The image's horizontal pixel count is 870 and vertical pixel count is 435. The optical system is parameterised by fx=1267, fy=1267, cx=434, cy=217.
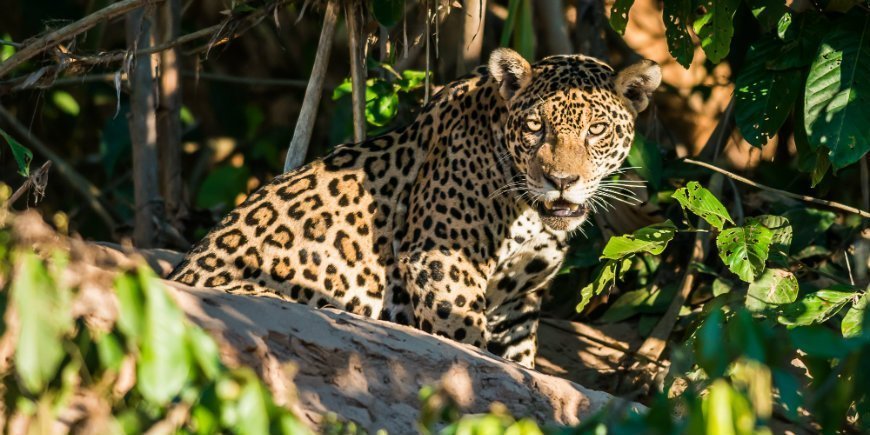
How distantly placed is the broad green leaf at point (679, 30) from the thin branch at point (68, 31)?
120 inches

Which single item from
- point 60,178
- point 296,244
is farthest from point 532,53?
point 60,178

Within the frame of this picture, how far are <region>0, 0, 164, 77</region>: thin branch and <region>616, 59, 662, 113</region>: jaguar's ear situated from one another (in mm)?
2699

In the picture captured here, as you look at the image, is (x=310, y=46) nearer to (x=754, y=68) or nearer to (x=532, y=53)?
(x=532, y=53)

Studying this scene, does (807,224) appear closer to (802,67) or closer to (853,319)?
(802,67)

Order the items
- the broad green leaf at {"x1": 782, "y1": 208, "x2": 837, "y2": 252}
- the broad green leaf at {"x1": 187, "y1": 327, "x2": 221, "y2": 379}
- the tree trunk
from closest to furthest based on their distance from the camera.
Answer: the broad green leaf at {"x1": 187, "y1": 327, "x2": 221, "y2": 379}
the broad green leaf at {"x1": 782, "y1": 208, "x2": 837, "y2": 252}
the tree trunk

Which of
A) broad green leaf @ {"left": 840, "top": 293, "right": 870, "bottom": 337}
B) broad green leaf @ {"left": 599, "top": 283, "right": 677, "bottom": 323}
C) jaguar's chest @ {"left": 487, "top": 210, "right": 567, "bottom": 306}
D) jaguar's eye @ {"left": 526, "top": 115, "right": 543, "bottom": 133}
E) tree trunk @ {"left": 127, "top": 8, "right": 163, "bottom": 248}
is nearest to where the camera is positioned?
broad green leaf @ {"left": 840, "top": 293, "right": 870, "bottom": 337}

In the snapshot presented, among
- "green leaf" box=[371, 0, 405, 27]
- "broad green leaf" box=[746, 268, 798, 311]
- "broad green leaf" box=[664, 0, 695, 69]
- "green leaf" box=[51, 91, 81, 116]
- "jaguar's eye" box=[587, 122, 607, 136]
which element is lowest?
"broad green leaf" box=[746, 268, 798, 311]

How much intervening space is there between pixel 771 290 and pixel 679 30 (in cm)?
170

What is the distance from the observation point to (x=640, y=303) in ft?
29.0

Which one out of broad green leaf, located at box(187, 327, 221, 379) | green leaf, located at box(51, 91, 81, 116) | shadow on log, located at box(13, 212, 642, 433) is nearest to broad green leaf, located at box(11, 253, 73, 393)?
broad green leaf, located at box(187, 327, 221, 379)

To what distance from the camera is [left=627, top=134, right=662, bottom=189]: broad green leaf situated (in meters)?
8.31

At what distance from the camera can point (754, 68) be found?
296 inches

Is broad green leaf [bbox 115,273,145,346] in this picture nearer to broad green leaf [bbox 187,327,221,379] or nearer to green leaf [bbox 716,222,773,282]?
broad green leaf [bbox 187,327,221,379]

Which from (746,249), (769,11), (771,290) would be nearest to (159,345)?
(746,249)
